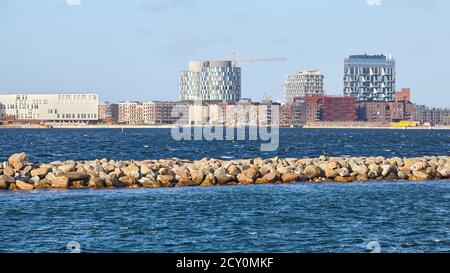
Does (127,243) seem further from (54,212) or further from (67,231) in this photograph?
(54,212)

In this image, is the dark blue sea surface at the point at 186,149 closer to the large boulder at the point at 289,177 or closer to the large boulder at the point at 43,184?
the large boulder at the point at 43,184

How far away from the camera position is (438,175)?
136 feet

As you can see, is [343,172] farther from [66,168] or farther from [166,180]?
[66,168]

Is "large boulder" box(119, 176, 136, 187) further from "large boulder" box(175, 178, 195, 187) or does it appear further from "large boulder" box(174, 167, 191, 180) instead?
"large boulder" box(174, 167, 191, 180)

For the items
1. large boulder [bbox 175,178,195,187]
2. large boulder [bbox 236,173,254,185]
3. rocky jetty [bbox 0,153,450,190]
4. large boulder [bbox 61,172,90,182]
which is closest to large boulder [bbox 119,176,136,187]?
rocky jetty [bbox 0,153,450,190]

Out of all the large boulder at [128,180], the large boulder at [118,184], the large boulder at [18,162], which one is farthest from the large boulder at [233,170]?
the large boulder at [18,162]

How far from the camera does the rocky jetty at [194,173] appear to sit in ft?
115

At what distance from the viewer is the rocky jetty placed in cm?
3506

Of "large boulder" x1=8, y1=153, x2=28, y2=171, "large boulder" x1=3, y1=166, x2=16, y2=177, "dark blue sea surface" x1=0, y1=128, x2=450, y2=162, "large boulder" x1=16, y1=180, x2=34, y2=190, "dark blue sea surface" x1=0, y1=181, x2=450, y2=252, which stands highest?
"large boulder" x1=8, y1=153, x2=28, y2=171

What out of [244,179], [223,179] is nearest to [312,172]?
[244,179]

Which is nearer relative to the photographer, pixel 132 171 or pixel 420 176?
pixel 132 171

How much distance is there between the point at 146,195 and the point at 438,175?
1657 cm

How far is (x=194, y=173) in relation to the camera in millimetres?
37062

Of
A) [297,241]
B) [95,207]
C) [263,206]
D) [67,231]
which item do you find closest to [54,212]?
[95,207]
